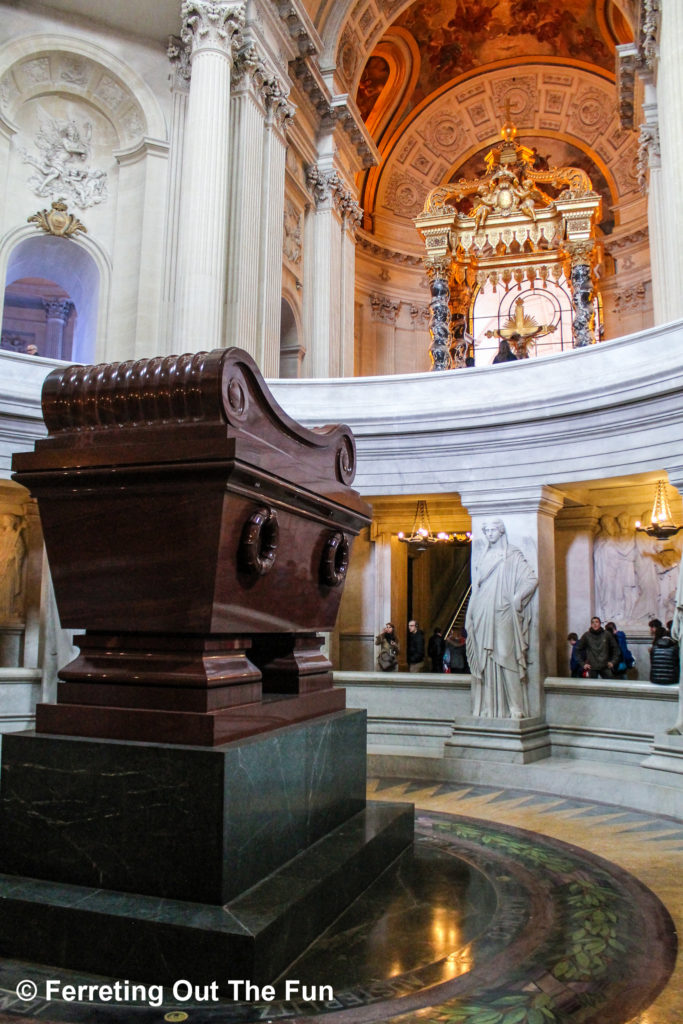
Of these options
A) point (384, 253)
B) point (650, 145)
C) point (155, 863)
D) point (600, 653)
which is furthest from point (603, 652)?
point (384, 253)

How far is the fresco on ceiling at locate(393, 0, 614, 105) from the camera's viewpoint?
71.0 ft

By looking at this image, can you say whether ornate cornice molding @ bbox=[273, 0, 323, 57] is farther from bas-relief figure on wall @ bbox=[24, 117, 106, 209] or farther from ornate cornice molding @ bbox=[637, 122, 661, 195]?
ornate cornice molding @ bbox=[637, 122, 661, 195]

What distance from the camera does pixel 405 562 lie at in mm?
12500

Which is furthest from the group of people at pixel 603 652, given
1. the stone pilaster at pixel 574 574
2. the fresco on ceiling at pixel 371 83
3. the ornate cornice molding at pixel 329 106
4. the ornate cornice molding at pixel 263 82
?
the fresco on ceiling at pixel 371 83

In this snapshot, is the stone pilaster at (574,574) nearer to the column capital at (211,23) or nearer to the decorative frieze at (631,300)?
the column capital at (211,23)

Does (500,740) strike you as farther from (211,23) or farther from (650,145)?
(650,145)

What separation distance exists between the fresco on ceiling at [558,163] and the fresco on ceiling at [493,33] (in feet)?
7.00

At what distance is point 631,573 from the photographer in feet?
32.9

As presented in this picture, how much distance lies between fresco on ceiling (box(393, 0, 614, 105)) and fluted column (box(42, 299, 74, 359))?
1124 centimetres

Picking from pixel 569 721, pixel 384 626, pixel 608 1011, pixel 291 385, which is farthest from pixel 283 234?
pixel 608 1011

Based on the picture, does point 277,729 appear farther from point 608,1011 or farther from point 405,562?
point 405,562

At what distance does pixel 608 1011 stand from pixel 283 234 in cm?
1513

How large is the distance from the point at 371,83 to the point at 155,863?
76.4 feet

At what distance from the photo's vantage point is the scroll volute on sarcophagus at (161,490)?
104 inches
